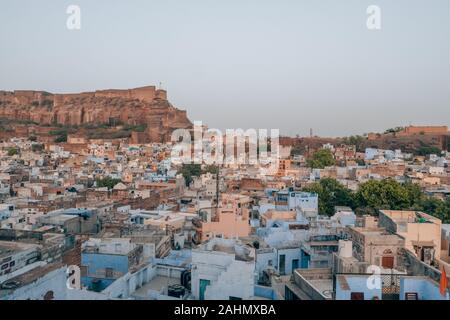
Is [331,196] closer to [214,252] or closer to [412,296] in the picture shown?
[214,252]

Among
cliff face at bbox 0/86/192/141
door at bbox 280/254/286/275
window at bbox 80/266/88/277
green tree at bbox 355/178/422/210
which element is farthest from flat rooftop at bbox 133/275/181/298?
cliff face at bbox 0/86/192/141

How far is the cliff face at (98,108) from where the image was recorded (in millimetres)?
51531

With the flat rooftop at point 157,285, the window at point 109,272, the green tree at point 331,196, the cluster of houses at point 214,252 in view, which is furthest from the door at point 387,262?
the green tree at point 331,196

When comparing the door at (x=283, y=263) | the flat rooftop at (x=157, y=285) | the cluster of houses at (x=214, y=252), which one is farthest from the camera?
the door at (x=283, y=263)

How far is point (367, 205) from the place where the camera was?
1513 cm

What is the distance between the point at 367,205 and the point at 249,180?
462cm

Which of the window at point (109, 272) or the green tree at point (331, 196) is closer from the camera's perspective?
the window at point (109, 272)

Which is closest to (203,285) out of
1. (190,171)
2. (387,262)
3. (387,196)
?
(387,262)

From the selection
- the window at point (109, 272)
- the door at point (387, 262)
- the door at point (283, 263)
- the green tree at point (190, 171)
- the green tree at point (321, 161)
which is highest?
the green tree at point (321, 161)

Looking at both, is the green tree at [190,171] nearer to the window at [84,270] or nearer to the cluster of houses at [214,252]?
the cluster of houses at [214,252]
